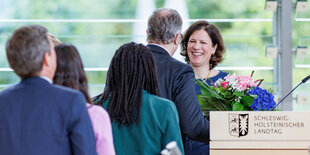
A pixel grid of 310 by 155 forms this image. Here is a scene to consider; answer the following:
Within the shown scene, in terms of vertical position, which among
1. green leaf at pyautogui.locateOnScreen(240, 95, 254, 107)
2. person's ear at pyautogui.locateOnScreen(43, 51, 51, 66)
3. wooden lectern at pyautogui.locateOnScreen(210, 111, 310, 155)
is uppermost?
person's ear at pyautogui.locateOnScreen(43, 51, 51, 66)

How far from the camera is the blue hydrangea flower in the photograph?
9.13ft

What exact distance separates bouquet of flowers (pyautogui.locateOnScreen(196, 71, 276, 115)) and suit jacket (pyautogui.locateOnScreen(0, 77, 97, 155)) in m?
1.15

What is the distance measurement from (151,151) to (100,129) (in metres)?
0.42

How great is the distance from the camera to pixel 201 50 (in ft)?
12.7

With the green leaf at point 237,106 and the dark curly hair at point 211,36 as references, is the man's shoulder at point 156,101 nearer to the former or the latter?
the green leaf at point 237,106

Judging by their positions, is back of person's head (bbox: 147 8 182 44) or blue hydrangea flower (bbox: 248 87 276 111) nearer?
blue hydrangea flower (bbox: 248 87 276 111)

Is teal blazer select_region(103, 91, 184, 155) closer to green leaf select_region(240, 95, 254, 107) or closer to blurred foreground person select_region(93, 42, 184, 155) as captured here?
blurred foreground person select_region(93, 42, 184, 155)

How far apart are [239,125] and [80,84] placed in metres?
0.80

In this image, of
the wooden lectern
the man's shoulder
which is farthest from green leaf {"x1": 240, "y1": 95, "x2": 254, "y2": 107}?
the man's shoulder

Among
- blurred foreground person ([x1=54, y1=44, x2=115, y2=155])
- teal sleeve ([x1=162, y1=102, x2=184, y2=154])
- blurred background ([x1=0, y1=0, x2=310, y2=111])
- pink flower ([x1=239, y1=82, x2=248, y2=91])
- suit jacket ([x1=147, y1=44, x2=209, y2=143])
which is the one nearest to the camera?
blurred foreground person ([x1=54, y1=44, x2=115, y2=155])

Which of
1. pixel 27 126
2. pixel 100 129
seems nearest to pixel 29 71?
pixel 27 126

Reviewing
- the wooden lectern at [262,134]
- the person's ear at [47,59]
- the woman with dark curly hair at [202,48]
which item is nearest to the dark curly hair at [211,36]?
the woman with dark curly hair at [202,48]

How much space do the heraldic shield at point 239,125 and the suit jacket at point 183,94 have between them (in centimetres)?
28

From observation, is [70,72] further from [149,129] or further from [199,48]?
[199,48]
